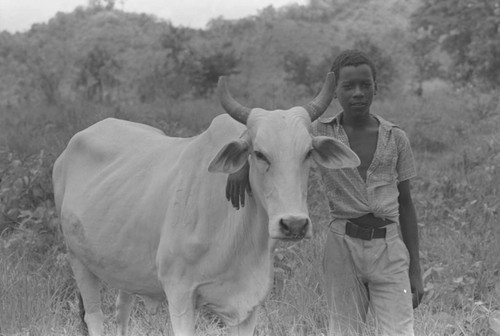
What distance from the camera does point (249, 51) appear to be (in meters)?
33.8

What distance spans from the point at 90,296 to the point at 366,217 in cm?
166

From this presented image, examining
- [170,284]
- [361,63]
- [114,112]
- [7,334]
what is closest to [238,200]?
[170,284]

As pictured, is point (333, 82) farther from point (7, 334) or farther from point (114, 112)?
point (114, 112)

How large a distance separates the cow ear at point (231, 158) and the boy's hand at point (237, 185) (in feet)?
0.16

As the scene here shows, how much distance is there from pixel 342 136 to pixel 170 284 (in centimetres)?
88

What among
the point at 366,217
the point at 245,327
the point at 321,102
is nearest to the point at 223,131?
the point at 321,102

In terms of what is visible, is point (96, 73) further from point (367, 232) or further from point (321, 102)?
point (367, 232)

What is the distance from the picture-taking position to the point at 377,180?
2857mm

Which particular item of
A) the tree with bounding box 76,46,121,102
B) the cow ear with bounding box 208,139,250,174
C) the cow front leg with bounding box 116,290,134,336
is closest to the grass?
the cow front leg with bounding box 116,290,134,336

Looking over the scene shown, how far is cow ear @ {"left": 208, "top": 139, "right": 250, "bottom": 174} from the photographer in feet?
8.61

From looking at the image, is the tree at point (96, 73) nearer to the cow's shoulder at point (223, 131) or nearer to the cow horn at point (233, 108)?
the cow's shoulder at point (223, 131)

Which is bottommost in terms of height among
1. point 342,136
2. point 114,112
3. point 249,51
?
point 249,51

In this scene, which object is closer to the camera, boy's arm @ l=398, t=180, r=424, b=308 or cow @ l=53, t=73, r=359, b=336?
cow @ l=53, t=73, r=359, b=336

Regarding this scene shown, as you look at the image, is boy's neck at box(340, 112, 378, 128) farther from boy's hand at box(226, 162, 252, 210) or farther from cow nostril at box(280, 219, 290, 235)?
cow nostril at box(280, 219, 290, 235)
